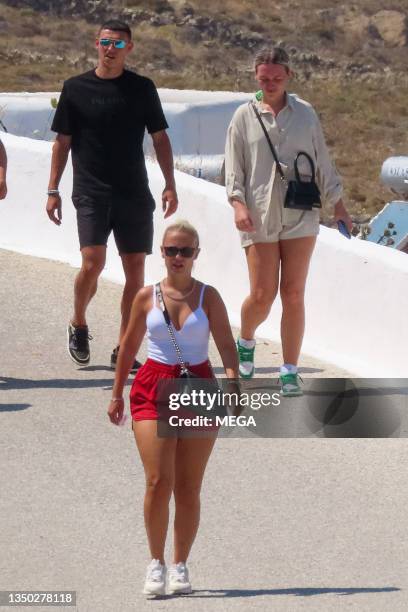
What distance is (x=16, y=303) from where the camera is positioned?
34.3 feet

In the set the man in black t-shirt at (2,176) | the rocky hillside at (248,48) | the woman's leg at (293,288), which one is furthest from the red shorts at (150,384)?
the rocky hillside at (248,48)

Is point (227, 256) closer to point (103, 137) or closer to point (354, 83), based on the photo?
point (103, 137)

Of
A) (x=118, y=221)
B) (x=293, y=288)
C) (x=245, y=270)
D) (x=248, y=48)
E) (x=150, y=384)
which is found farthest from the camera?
(x=248, y=48)

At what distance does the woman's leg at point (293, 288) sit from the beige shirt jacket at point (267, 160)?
0.12 m

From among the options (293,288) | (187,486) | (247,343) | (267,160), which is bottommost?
(247,343)

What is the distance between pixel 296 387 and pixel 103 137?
1.76 metres

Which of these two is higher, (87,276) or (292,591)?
(292,591)

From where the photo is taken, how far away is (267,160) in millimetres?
7883

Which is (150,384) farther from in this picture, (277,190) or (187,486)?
(277,190)

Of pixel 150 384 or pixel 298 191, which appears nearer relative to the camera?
→ pixel 150 384

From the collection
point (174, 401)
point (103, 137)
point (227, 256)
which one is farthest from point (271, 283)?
point (174, 401)

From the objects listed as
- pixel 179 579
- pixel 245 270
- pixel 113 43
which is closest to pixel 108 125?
pixel 113 43

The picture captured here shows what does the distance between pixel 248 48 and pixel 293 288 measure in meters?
53.4

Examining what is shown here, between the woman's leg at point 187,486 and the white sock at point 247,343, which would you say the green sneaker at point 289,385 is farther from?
the woman's leg at point 187,486
